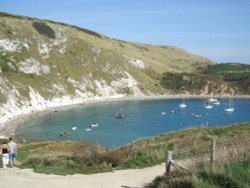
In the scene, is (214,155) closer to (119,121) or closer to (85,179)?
(85,179)

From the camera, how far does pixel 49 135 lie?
4360 inches

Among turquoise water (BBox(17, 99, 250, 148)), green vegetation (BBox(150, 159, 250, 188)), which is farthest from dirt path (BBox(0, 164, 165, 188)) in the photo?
turquoise water (BBox(17, 99, 250, 148))

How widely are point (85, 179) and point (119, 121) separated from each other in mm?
122413

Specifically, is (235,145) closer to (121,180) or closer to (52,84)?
(121,180)

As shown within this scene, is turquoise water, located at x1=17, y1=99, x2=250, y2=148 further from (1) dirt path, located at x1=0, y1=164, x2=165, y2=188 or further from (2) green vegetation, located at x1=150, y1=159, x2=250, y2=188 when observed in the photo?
(2) green vegetation, located at x1=150, y1=159, x2=250, y2=188

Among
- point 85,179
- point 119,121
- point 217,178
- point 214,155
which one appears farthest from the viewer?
point 119,121

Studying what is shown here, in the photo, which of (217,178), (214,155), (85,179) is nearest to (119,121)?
(85,179)

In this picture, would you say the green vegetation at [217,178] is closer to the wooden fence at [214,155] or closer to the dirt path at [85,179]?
the wooden fence at [214,155]

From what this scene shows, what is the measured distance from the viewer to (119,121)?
141625mm

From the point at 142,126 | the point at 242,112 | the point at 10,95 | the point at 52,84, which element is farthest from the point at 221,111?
the point at 10,95

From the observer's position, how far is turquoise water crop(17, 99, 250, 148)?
10994 centimetres

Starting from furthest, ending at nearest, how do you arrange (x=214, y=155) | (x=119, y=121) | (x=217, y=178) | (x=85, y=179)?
1. (x=119, y=121)
2. (x=85, y=179)
3. (x=214, y=155)
4. (x=217, y=178)

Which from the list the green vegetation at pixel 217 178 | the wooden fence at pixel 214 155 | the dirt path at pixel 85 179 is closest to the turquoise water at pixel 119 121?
the dirt path at pixel 85 179

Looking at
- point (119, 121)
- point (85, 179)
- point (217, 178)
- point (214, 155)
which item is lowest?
point (119, 121)
